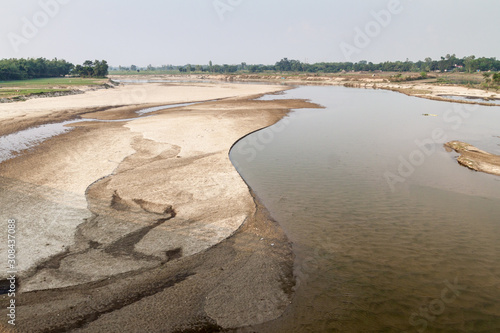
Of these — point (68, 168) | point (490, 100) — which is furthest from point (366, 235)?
point (490, 100)

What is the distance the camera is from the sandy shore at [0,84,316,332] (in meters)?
8.12

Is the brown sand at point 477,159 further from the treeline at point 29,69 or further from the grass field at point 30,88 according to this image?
the treeline at point 29,69

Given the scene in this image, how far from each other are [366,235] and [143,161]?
51.5 feet

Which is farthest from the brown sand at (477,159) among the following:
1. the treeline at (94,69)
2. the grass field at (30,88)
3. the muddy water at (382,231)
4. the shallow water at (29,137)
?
the treeline at (94,69)

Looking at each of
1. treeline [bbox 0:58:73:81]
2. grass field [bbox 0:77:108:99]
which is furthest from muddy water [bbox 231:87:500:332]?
treeline [bbox 0:58:73:81]

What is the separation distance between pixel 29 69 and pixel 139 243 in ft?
398

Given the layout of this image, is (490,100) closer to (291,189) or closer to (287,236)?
(291,189)

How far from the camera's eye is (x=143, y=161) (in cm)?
2067

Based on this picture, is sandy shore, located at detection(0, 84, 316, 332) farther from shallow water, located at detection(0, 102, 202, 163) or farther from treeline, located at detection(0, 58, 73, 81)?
treeline, located at detection(0, 58, 73, 81)

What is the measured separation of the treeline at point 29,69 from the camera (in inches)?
3469

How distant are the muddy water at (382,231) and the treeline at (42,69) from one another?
100809mm

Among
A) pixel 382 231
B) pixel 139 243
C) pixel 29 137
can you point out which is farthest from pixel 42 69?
pixel 382 231

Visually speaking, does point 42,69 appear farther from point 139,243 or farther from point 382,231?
point 382,231

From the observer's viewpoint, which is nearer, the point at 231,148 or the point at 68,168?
the point at 68,168
